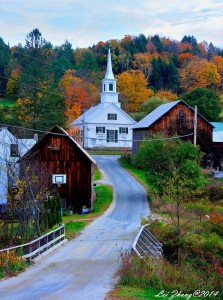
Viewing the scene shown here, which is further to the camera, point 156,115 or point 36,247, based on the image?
point 156,115

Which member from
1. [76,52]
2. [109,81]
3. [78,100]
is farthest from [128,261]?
[76,52]

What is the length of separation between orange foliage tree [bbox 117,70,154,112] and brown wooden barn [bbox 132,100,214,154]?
37.7 metres

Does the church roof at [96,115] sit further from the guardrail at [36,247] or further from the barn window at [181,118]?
the guardrail at [36,247]

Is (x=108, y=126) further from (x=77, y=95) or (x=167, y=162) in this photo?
(x=167, y=162)

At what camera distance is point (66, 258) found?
68.9 ft

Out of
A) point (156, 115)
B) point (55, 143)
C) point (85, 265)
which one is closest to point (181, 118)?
point (156, 115)

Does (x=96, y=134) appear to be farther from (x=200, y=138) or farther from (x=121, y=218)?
(x=121, y=218)

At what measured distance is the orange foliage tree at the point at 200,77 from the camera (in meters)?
101

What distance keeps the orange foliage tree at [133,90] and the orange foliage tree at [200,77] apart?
10780mm

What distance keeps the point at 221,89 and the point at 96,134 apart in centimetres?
4308

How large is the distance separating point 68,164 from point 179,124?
19915mm

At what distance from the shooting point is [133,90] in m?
95.0

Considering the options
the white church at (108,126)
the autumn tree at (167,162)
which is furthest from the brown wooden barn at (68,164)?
the white church at (108,126)

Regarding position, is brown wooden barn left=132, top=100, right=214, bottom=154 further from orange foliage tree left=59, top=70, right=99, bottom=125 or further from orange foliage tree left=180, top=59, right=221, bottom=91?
orange foliage tree left=180, top=59, right=221, bottom=91
